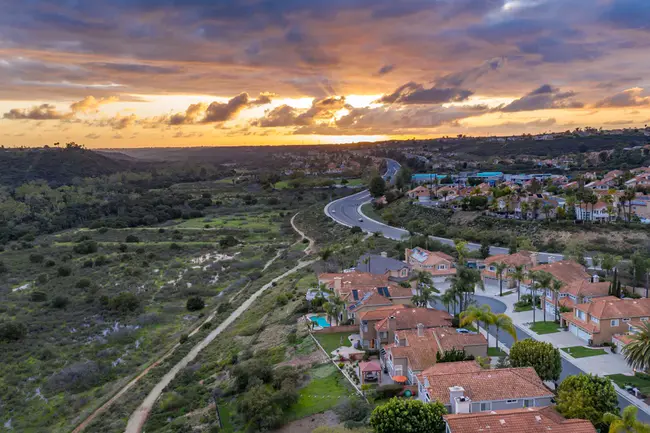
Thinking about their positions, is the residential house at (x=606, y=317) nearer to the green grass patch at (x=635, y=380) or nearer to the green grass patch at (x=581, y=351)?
the green grass patch at (x=581, y=351)

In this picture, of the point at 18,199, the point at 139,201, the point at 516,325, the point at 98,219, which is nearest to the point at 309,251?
the point at 516,325

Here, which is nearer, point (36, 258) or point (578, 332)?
point (578, 332)

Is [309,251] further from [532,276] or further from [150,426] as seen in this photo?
[150,426]

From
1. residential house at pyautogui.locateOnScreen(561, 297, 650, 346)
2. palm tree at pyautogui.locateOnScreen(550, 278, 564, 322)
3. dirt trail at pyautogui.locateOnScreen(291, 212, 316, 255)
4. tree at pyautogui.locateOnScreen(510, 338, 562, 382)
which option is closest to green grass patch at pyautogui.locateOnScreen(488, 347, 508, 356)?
tree at pyautogui.locateOnScreen(510, 338, 562, 382)

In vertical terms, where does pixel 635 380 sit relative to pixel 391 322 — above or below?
below

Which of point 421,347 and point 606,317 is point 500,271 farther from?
point 421,347

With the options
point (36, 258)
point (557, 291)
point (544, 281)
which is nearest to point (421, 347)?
point (544, 281)
